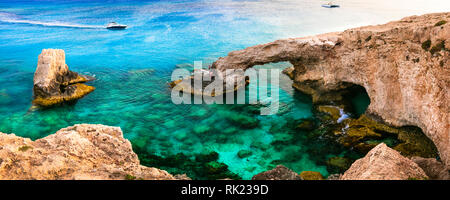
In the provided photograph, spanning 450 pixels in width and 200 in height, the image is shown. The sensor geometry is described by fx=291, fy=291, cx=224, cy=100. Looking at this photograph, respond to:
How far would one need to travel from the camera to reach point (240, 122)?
927 inches

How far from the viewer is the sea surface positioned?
20581mm

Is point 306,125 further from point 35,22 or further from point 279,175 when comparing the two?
point 35,22

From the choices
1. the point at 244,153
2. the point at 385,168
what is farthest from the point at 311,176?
the point at 385,168

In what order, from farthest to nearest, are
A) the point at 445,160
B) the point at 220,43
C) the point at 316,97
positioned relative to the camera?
1. the point at 220,43
2. the point at 316,97
3. the point at 445,160

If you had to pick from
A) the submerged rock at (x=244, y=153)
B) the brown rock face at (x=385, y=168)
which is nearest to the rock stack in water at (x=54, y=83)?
the submerged rock at (x=244, y=153)

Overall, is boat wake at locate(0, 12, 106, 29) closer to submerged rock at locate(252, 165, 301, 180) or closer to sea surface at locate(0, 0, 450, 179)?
sea surface at locate(0, 0, 450, 179)

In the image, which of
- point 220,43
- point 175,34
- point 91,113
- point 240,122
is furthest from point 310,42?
point 175,34

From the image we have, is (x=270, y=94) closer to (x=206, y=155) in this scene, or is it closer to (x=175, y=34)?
(x=206, y=155)

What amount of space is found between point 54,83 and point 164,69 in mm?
13488

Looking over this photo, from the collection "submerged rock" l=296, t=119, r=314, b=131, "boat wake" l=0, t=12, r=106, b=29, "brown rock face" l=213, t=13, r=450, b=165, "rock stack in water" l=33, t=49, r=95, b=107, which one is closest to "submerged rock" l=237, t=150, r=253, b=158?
"submerged rock" l=296, t=119, r=314, b=131

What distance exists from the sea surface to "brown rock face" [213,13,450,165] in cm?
331

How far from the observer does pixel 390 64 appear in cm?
1892
